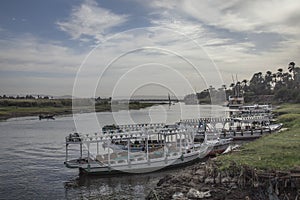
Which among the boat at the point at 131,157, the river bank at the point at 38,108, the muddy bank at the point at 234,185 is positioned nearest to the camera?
the muddy bank at the point at 234,185

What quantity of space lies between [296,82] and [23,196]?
127621 millimetres

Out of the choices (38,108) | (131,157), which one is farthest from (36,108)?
(131,157)

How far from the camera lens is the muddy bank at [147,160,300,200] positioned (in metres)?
15.0

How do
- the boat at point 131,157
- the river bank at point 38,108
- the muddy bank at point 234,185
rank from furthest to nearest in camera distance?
the river bank at point 38,108, the boat at point 131,157, the muddy bank at point 234,185

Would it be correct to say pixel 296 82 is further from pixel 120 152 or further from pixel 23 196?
pixel 23 196

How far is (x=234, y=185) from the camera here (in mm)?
16000

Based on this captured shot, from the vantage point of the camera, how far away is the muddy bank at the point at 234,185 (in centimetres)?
1498

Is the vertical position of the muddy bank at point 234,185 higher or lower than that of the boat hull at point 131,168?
higher

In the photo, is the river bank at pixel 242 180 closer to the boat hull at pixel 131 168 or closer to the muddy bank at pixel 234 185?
the muddy bank at pixel 234 185

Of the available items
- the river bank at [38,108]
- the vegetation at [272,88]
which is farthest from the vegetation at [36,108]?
the vegetation at [272,88]

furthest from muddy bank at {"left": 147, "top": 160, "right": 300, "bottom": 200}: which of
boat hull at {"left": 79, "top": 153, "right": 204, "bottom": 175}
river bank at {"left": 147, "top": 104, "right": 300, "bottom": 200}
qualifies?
boat hull at {"left": 79, "top": 153, "right": 204, "bottom": 175}

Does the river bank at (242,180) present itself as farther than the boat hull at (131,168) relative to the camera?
No

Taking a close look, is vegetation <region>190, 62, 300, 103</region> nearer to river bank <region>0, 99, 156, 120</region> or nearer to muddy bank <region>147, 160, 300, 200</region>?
river bank <region>0, 99, 156, 120</region>

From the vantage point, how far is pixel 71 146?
39.8 meters
